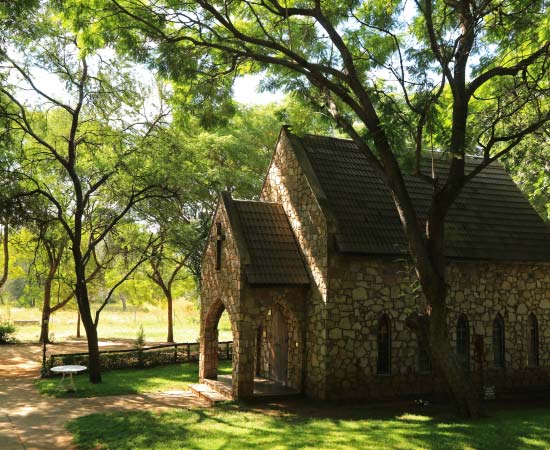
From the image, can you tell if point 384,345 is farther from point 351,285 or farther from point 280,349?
point 280,349

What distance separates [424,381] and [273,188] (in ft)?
26.3

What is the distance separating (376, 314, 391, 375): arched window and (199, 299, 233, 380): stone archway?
5.26 meters

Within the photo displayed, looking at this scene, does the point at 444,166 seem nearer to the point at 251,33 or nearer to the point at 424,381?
the point at 424,381

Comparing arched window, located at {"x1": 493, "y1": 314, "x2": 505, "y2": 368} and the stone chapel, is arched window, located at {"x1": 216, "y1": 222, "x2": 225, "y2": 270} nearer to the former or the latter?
the stone chapel

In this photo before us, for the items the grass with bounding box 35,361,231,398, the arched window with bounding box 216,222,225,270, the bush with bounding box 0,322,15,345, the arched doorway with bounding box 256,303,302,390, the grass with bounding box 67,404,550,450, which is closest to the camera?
the grass with bounding box 67,404,550,450

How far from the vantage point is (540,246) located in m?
17.8

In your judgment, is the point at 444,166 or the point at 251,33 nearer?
the point at 251,33

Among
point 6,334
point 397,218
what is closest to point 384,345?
point 397,218

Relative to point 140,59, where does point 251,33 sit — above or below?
above

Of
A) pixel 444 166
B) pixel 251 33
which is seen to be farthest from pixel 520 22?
pixel 444 166

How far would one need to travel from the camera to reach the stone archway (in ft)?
55.9

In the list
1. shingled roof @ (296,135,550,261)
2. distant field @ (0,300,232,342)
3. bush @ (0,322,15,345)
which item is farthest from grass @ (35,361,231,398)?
bush @ (0,322,15,345)

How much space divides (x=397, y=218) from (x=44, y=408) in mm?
11907

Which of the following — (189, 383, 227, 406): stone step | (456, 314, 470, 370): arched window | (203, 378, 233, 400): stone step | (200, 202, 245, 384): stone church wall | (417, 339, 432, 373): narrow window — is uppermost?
(200, 202, 245, 384): stone church wall
